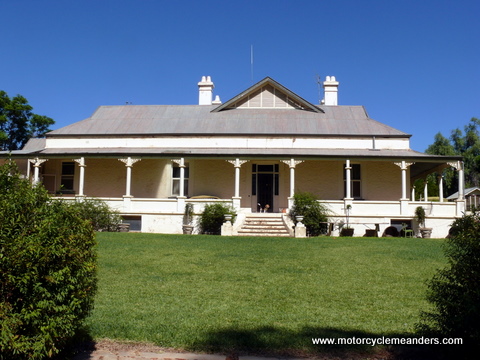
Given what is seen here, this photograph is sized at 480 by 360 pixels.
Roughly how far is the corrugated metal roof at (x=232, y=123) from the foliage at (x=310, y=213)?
17.5 ft

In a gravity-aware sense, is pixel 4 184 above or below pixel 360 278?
above

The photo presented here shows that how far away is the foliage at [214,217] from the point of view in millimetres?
20109

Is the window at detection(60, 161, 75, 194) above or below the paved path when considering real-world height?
above

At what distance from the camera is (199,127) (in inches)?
1011

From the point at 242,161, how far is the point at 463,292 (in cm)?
1806

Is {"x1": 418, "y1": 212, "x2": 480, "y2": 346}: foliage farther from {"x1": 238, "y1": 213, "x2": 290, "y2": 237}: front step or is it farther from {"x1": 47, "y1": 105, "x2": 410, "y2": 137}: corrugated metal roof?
{"x1": 47, "y1": 105, "x2": 410, "y2": 137}: corrugated metal roof

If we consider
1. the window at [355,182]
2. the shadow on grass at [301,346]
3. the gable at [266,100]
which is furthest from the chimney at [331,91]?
the shadow on grass at [301,346]

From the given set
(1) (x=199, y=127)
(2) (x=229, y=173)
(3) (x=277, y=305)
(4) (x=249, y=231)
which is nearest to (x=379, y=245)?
(4) (x=249, y=231)

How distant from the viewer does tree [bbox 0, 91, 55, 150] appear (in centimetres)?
4653

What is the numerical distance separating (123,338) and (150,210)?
661 inches

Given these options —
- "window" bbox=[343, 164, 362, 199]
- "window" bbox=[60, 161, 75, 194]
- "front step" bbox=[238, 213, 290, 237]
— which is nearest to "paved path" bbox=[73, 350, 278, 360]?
"front step" bbox=[238, 213, 290, 237]

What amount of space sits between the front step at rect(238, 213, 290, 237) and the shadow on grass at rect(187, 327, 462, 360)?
44.6 ft

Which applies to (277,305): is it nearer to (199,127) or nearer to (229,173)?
(229,173)

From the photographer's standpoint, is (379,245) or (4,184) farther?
(379,245)
